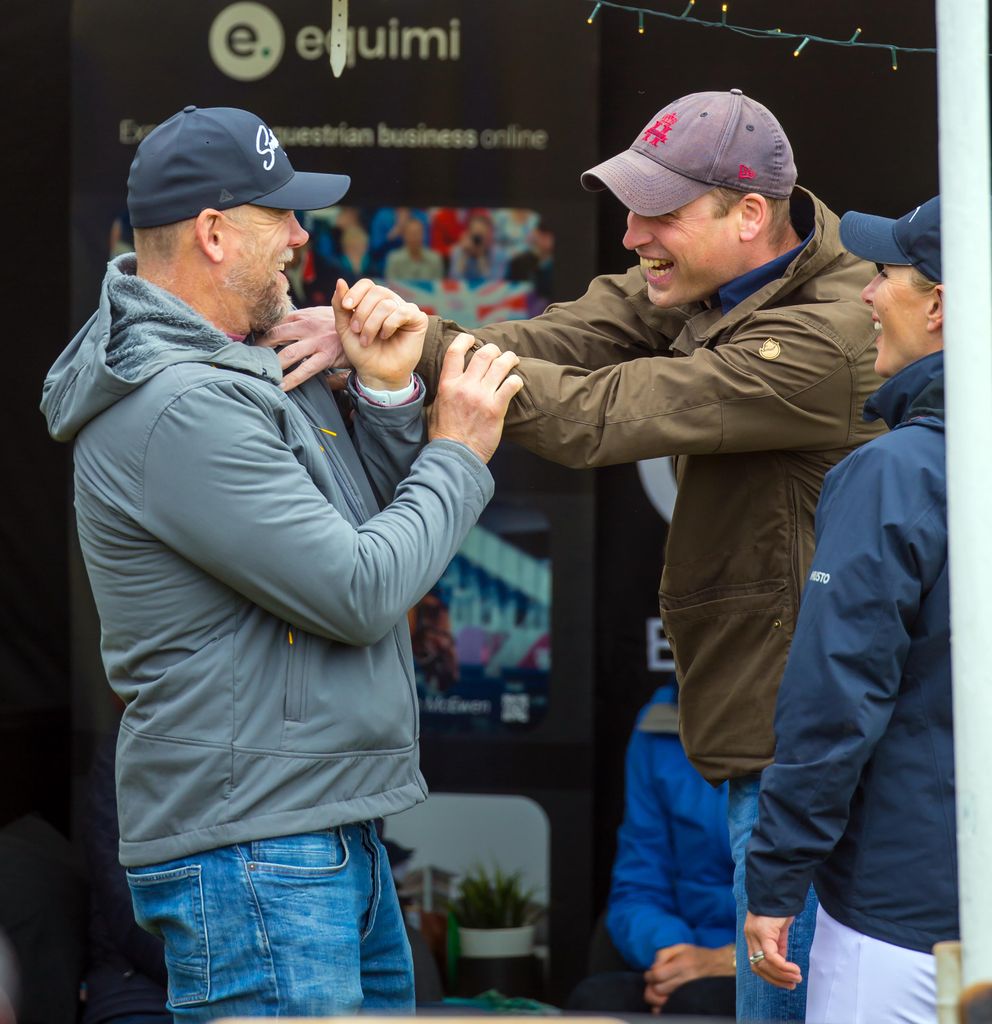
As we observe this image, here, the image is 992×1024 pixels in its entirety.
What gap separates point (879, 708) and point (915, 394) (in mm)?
A: 399

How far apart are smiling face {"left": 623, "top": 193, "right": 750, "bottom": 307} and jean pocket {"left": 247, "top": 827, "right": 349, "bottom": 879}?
0.99 m

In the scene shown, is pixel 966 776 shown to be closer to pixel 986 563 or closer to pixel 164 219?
pixel 986 563

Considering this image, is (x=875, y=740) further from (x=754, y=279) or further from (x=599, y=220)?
(x=599, y=220)

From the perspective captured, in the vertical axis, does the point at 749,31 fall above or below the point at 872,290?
above

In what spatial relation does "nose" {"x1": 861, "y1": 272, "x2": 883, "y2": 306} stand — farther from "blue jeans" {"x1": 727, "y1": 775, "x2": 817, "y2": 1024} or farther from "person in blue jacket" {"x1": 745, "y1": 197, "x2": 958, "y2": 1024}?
"blue jeans" {"x1": 727, "y1": 775, "x2": 817, "y2": 1024}

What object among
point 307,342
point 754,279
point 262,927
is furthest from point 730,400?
point 262,927

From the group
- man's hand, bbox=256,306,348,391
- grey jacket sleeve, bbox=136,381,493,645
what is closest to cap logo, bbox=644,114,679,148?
man's hand, bbox=256,306,348,391

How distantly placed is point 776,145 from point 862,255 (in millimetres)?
356

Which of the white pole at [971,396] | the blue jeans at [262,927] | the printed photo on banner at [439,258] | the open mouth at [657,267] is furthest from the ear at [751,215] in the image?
the printed photo on banner at [439,258]

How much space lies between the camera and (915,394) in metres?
1.89

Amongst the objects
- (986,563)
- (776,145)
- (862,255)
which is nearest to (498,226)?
(776,145)

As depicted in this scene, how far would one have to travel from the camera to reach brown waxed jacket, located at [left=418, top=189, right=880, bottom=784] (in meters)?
2.15

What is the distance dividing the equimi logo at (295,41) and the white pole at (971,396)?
7.13 ft

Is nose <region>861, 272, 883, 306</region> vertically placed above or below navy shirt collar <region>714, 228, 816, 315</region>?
below
